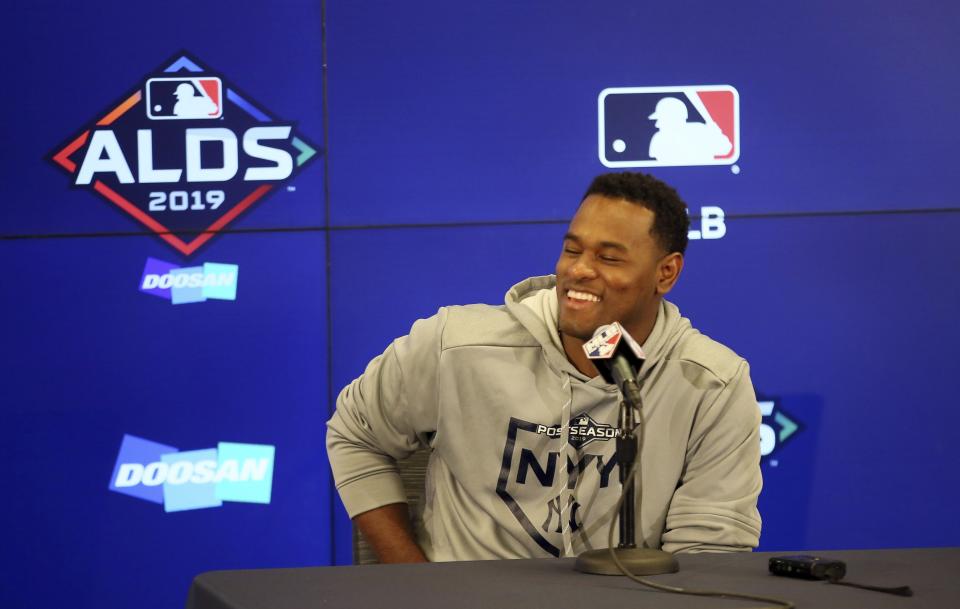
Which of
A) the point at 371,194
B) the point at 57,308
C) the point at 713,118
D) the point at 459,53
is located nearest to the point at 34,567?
the point at 57,308

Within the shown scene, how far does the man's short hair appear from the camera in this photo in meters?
1.84

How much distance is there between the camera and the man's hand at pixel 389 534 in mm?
1739

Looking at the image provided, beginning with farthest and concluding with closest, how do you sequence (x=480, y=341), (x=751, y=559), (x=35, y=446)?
(x=35, y=446)
(x=480, y=341)
(x=751, y=559)

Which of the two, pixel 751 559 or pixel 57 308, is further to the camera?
pixel 57 308

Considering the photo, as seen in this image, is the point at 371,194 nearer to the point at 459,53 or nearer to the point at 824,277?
the point at 459,53

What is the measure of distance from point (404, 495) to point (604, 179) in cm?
62

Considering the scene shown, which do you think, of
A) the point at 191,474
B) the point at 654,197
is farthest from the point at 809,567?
the point at 191,474

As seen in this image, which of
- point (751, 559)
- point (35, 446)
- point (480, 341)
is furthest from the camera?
point (35, 446)

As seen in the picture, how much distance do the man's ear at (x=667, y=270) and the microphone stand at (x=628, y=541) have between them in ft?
2.18

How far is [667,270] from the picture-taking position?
74.5 inches

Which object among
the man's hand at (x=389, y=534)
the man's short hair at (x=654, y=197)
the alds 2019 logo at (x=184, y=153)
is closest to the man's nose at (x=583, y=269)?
the man's short hair at (x=654, y=197)

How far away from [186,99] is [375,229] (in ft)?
1.87

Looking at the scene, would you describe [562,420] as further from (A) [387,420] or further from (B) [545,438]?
(A) [387,420]

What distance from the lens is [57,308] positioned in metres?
2.76
